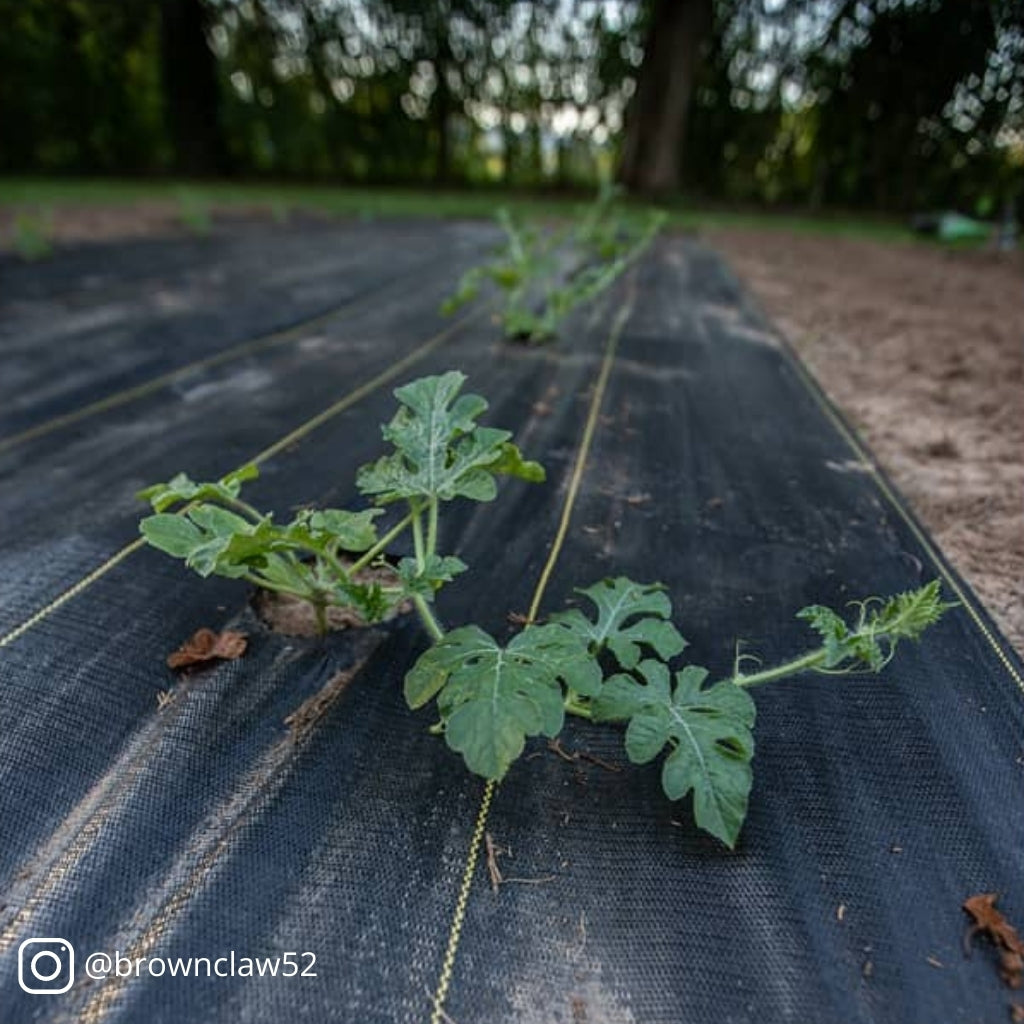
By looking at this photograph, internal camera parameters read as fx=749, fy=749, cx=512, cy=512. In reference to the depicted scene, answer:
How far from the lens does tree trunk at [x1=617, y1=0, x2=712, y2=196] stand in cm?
1182

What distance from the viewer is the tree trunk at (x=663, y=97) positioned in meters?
11.8

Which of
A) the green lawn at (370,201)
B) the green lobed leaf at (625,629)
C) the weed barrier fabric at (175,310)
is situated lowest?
the green lawn at (370,201)

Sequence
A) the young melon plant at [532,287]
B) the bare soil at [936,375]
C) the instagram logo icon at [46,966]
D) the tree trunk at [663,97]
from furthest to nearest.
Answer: the tree trunk at [663,97] → the young melon plant at [532,287] → the bare soil at [936,375] → the instagram logo icon at [46,966]

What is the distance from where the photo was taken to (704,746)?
122 centimetres

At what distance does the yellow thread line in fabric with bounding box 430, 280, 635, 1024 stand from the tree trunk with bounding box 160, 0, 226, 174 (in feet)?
45.3

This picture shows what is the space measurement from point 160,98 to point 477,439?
17.4m

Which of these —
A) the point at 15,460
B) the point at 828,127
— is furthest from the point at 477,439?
the point at 828,127

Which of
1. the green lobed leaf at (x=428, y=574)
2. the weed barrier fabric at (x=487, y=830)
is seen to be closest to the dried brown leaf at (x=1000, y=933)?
the weed barrier fabric at (x=487, y=830)

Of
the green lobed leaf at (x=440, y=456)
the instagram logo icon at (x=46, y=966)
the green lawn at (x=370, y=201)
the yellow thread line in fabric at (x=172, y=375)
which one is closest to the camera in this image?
the instagram logo icon at (x=46, y=966)

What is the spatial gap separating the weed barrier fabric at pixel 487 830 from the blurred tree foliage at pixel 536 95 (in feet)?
42.0

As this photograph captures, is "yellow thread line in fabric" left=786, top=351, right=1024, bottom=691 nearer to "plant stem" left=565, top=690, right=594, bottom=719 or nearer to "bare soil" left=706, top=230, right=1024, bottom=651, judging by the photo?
"bare soil" left=706, top=230, right=1024, bottom=651

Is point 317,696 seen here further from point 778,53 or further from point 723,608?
point 778,53

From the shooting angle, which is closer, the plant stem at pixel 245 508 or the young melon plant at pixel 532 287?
the plant stem at pixel 245 508

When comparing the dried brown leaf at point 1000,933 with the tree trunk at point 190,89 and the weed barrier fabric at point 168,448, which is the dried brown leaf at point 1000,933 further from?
the tree trunk at point 190,89
